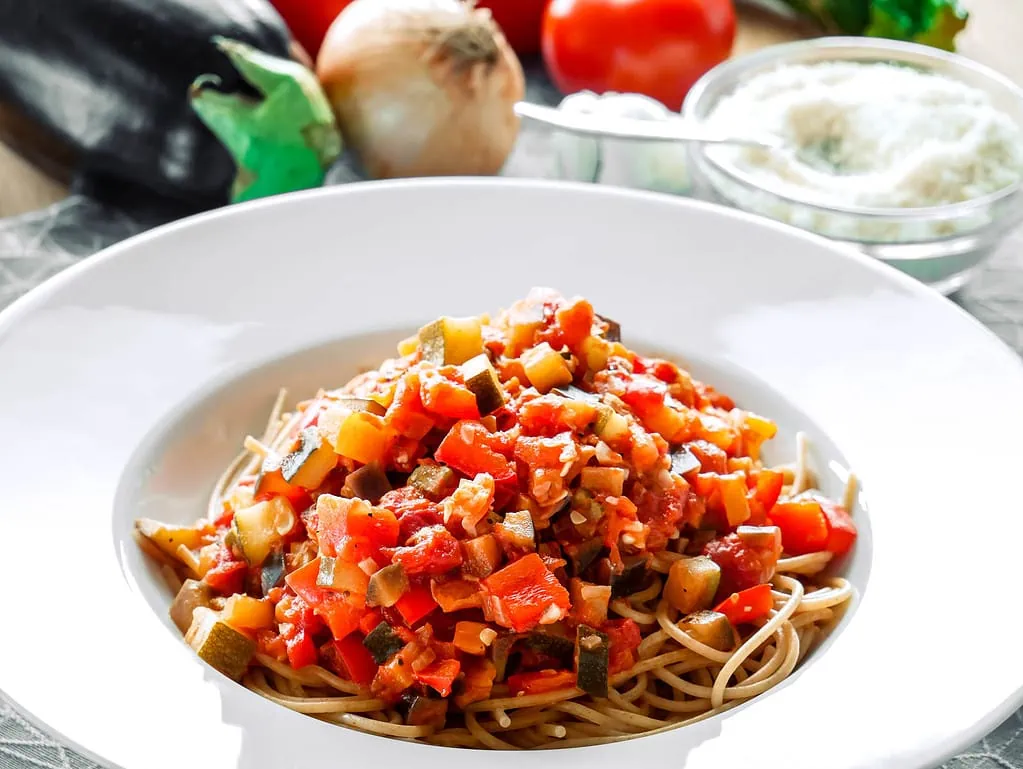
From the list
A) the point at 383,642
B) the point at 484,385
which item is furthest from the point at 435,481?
the point at 383,642

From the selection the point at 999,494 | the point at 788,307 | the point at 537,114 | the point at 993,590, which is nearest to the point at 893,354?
the point at 788,307

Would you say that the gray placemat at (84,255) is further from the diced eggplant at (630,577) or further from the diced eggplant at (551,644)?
the diced eggplant at (551,644)

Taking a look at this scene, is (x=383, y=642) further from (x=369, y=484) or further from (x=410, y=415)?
(x=410, y=415)

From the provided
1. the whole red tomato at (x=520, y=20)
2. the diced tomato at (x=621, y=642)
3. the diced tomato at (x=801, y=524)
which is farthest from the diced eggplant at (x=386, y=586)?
the whole red tomato at (x=520, y=20)

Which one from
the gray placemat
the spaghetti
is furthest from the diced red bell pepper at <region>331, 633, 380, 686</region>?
the gray placemat

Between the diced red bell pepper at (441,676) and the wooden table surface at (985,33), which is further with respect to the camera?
the wooden table surface at (985,33)
